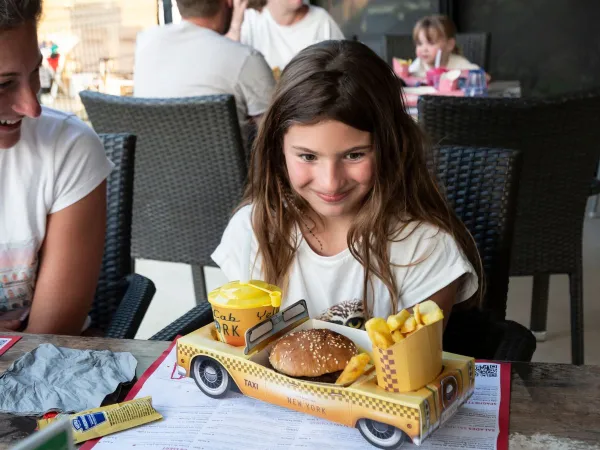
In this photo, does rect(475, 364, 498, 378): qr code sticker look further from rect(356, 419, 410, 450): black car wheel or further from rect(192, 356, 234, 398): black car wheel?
rect(192, 356, 234, 398): black car wheel

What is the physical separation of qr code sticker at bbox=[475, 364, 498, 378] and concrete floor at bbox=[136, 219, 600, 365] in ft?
A: 5.15

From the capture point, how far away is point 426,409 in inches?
33.9

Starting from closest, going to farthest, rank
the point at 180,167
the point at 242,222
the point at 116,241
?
the point at 242,222 → the point at 116,241 → the point at 180,167

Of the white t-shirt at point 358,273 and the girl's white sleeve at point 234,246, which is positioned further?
the girl's white sleeve at point 234,246

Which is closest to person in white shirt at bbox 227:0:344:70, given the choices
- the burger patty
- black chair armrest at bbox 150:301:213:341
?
black chair armrest at bbox 150:301:213:341

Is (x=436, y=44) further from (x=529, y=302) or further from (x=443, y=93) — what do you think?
(x=529, y=302)

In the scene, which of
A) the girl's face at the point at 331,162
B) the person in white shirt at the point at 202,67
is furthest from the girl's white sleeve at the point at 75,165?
the person in white shirt at the point at 202,67

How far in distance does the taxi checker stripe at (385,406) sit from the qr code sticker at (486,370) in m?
0.25

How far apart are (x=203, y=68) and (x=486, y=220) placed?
1.59 meters

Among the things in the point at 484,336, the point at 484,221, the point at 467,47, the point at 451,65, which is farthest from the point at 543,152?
the point at 467,47

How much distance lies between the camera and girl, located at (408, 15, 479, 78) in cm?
437

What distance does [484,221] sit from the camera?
1567 mm

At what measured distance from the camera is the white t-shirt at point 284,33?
4496mm

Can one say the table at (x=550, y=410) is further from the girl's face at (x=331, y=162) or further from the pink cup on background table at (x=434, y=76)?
the pink cup on background table at (x=434, y=76)
